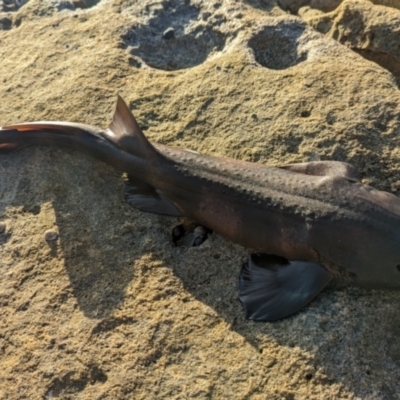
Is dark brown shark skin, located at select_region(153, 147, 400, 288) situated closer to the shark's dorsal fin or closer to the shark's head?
the shark's head

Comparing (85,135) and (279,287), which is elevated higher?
(85,135)

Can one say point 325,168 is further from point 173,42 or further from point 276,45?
point 173,42

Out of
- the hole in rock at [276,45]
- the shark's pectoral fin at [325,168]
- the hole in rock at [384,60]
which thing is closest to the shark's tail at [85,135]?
the shark's pectoral fin at [325,168]

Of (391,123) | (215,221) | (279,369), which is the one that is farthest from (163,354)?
(391,123)

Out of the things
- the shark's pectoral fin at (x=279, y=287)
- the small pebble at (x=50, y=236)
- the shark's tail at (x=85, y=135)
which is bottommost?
the small pebble at (x=50, y=236)

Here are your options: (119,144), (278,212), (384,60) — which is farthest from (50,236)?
(384,60)

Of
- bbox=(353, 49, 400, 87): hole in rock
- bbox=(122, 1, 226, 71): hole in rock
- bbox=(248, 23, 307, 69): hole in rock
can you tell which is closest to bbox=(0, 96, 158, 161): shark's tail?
bbox=(122, 1, 226, 71): hole in rock

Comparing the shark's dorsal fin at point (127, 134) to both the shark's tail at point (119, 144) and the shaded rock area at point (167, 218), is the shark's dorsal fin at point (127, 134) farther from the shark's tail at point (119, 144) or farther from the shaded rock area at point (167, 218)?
the shaded rock area at point (167, 218)
